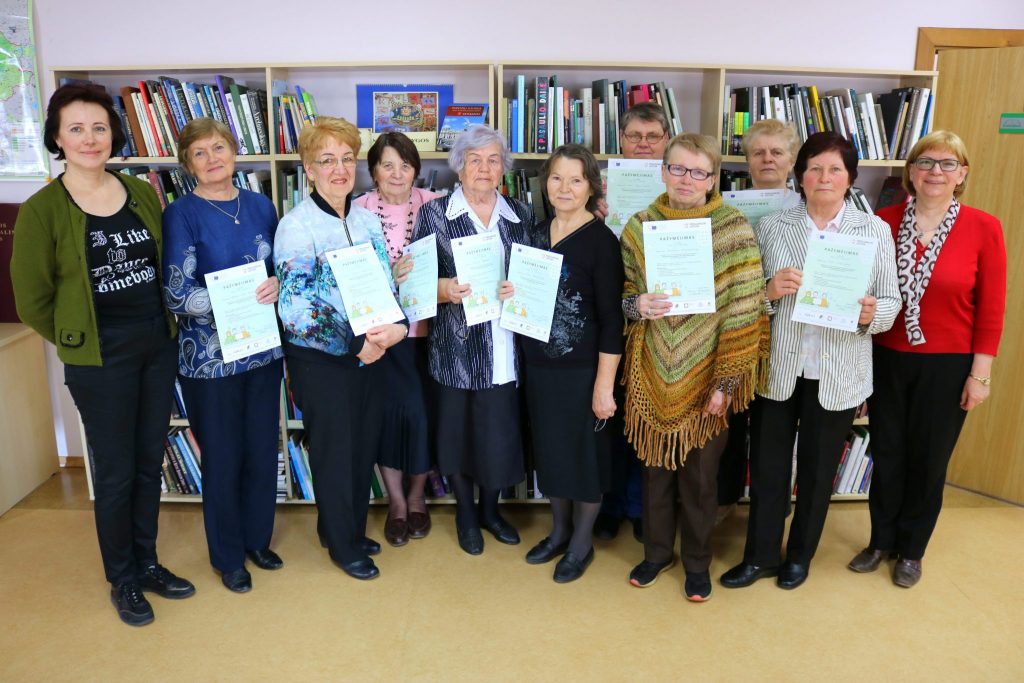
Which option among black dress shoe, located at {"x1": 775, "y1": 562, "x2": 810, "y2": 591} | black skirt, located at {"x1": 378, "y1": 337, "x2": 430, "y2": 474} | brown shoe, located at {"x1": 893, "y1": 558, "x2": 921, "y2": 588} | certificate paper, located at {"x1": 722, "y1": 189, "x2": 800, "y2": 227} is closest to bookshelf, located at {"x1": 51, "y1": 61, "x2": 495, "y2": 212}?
black skirt, located at {"x1": 378, "y1": 337, "x2": 430, "y2": 474}

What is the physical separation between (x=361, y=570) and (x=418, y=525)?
1.34 feet

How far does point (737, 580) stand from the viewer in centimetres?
279

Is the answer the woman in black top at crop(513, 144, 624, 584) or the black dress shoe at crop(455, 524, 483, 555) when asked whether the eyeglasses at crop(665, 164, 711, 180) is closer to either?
the woman in black top at crop(513, 144, 624, 584)

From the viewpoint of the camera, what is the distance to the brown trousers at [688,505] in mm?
2607

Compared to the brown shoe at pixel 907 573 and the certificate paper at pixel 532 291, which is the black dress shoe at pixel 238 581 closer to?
the certificate paper at pixel 532 291

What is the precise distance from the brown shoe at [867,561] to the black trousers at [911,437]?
4cm

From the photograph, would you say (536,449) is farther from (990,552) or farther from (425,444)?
(990,552)

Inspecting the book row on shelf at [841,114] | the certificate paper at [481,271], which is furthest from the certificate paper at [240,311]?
the book row on shelf at [841,114]

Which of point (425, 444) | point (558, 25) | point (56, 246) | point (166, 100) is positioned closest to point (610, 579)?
point (425, 444)

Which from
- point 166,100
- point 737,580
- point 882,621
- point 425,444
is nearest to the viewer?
point 882,621

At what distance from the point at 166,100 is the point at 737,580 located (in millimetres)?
3108

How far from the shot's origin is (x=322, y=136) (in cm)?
243

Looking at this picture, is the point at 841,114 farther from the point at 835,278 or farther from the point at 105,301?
the point at 105,301

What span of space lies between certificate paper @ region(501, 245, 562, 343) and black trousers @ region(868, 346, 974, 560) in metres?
1.25
